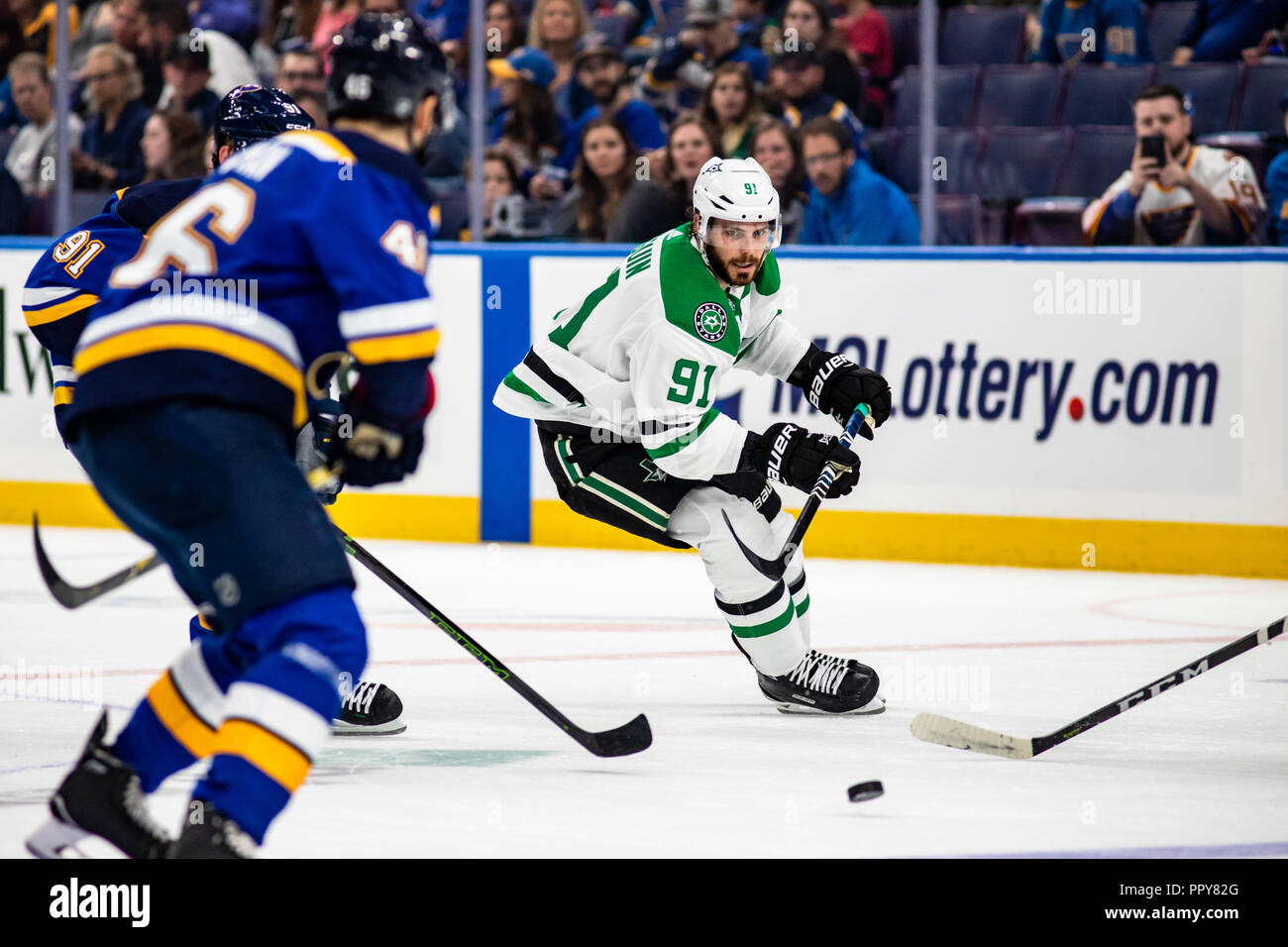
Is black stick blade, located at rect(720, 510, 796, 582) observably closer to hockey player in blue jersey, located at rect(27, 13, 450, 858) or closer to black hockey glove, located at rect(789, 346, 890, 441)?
black hockey glove, located at rect(789, 346, 890, 441)

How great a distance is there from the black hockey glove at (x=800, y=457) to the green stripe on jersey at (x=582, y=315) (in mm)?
413

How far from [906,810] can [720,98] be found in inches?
161

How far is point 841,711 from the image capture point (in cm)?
416

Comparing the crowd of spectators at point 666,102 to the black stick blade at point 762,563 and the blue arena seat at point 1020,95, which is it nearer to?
the blue arena seat at point 1020,95

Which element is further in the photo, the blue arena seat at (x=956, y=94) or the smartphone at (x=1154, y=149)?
the blue arena seat at (x=956, y=94)

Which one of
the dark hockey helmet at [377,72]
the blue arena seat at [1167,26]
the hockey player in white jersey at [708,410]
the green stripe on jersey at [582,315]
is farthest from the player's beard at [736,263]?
the blue arena seat at [1167,26]

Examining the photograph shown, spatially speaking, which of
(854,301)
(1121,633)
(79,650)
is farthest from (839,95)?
(79,650)

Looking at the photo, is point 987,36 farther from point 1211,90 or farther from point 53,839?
point 53,839

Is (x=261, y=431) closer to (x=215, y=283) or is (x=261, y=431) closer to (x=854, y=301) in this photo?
(x=215, y=283)

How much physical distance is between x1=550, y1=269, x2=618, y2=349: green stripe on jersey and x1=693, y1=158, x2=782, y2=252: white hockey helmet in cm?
24

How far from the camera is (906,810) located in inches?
129

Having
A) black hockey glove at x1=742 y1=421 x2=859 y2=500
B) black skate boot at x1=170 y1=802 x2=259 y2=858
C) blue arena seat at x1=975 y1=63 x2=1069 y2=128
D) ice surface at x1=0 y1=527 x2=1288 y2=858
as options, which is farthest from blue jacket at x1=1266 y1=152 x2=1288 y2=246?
black skate boot at x1=170 y1=802 x2=259 y2=858

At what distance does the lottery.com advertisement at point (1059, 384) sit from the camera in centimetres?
603

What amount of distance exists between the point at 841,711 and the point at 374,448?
5.82 ft
